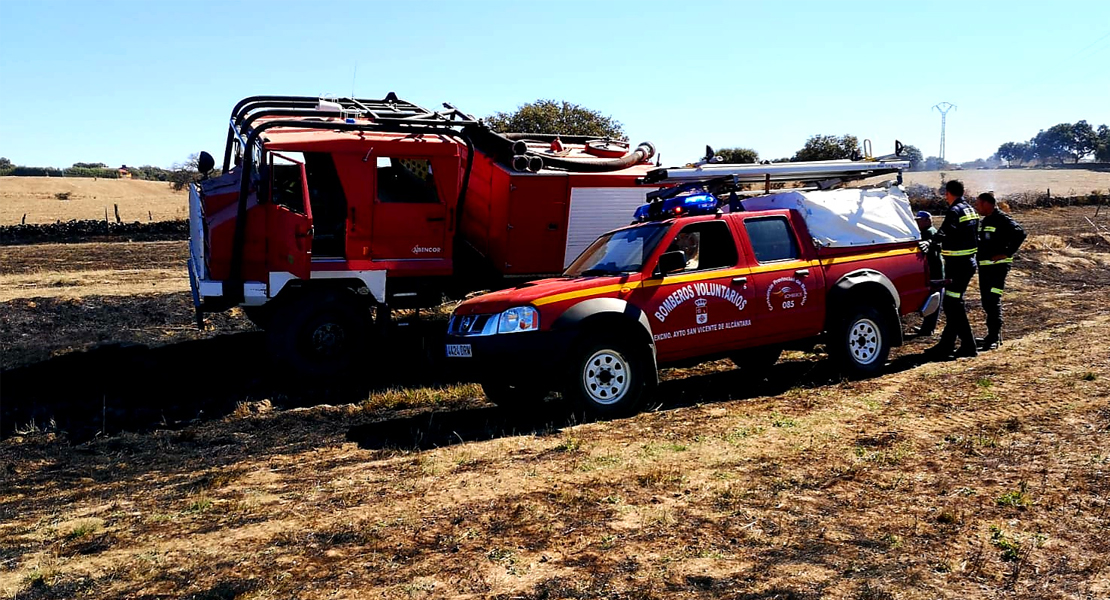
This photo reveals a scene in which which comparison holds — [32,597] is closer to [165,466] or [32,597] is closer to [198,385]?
[165,466]

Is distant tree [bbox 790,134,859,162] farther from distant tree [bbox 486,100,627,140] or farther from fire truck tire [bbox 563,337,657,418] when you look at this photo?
fire truck tire [bbox 563,337,657,418]

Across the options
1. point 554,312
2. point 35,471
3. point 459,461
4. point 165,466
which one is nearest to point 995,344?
point 554,312

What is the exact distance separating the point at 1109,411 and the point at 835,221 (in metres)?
3.35

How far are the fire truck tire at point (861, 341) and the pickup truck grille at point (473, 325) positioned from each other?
371 cm

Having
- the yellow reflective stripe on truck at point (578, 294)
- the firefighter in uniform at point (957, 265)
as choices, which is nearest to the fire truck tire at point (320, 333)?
the yellow reflective stripe on truck at point (578, 294)

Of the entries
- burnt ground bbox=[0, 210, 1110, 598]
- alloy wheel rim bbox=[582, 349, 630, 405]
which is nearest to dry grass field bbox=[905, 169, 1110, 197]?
burnt ground bbox=[0, 210, 1110, 598]

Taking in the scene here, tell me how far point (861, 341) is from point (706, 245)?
6.97 ft

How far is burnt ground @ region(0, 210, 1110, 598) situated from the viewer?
4816mm

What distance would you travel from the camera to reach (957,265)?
37.1ft

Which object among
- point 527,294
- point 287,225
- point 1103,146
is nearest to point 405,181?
point 287,225

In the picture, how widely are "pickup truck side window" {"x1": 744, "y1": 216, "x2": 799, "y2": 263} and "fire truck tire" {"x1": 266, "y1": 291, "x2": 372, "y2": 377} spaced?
4744 millimetres

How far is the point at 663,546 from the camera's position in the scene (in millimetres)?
5160

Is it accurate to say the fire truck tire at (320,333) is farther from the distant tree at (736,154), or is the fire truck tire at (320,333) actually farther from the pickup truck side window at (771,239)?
the distant tree at (736,154)

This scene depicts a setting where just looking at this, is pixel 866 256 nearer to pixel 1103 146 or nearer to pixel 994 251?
pixel 994 251
